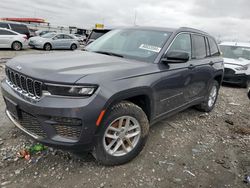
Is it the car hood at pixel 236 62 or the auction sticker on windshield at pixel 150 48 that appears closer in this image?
the auction sticker on windshield at pixel 150 48

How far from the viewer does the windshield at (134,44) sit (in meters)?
3.36

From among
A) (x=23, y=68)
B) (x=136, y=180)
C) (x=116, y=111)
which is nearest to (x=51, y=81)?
(x=23, y=68)

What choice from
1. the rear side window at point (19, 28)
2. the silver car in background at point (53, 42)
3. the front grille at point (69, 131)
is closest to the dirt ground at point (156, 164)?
the front grille at point (69, 131)

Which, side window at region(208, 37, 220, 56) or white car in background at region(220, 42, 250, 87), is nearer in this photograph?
side window at region(208, 37, 220, 56)

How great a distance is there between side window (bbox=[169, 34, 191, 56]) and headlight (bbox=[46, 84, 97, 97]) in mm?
1674

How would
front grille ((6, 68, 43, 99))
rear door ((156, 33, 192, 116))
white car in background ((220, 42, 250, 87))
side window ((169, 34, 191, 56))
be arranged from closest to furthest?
1. front grille ((6, 68, 43, 99))
2. rear door ((156, 33, 192, 116))
3. side window ((169, 34, 191, 56))
4. white car in background ((220, 42, 250, 87))

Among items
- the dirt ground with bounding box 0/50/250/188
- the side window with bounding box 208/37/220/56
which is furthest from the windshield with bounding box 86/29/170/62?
the side window with bounding box 208/37/220/56

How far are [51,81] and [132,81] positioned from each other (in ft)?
3.09

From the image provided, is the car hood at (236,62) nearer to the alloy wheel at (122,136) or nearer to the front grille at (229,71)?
the front grille at (229,71)

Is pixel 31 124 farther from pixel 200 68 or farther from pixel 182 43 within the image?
pixel 200 68

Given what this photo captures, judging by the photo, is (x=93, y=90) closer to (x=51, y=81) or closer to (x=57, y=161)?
(x=51, y=81)

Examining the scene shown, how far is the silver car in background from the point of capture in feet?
57.0

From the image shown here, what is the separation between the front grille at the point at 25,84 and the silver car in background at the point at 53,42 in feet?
51.2

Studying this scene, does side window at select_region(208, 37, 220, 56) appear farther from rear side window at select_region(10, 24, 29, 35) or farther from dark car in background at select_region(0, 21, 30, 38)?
rear side window at select_region(10, 24, 29, 35)
